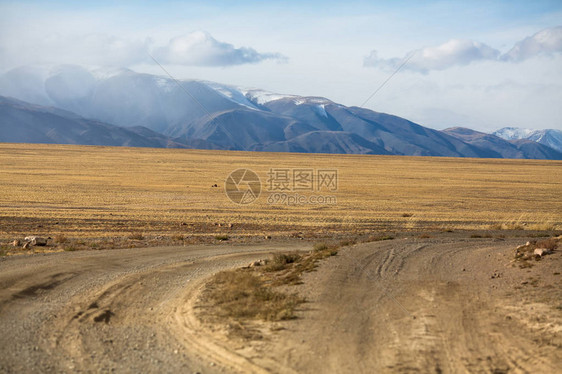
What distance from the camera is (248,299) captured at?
13.3 meters

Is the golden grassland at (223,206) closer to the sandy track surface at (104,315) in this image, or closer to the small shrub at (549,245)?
the sandy track surface at (104,315)

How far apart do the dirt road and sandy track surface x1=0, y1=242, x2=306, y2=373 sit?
3cm

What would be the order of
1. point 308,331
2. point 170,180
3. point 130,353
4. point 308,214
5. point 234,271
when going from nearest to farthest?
point 130,353 < point 308,331 < point 234,271 < point 308,214 < point 170,180

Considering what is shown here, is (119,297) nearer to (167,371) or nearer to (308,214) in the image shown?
(167,371)

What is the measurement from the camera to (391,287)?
48.1 feet

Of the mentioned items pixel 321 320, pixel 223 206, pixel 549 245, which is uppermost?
pixel 549 245

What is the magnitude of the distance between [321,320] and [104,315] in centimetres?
486

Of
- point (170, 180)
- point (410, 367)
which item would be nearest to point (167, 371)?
point (410, 367)

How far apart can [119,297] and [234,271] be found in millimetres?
4115

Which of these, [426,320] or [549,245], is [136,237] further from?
[426,320]

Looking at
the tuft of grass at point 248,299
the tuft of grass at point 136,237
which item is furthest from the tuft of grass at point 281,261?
the tuft of grass at point 136,237

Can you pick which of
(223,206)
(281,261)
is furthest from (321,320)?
(223,206)

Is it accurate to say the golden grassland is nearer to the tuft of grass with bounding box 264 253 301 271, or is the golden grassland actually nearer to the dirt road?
the tuft of grass with bounding box 264 253 301 271

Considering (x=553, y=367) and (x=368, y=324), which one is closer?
(x=553, y=367)
